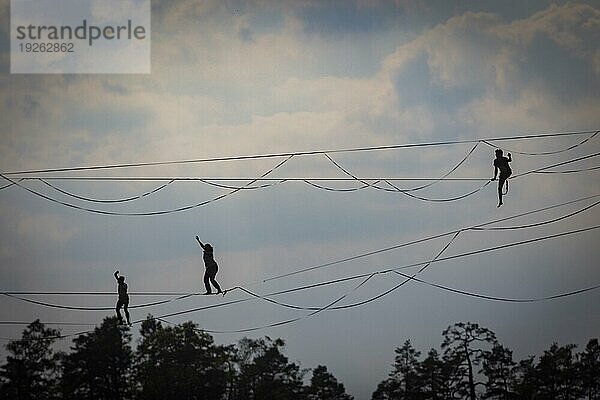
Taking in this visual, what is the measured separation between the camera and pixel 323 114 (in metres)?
15.0

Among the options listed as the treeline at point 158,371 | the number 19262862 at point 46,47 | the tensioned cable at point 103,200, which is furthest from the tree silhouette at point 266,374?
the number 19262862 at point 46,47

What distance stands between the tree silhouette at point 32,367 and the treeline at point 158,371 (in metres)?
0.02

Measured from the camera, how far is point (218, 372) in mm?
16266

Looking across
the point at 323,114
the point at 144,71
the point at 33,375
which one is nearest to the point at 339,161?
the point at 323,114

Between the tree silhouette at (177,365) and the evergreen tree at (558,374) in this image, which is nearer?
the evergreen tree at (558,374)

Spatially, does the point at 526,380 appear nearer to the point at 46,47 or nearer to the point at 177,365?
the point at 177,365

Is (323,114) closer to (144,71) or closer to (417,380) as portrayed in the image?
(144,71)

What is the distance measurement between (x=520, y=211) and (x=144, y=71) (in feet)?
20.3

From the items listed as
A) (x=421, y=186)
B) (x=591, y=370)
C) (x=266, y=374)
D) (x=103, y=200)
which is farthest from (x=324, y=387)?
(x=103, y=200)

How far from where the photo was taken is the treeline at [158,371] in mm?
15797

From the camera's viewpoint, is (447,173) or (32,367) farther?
(32,367)

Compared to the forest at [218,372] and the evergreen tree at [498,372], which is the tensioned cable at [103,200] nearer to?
the forest at [218,372]

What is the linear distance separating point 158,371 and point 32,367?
206cm

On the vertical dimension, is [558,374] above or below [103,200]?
below
